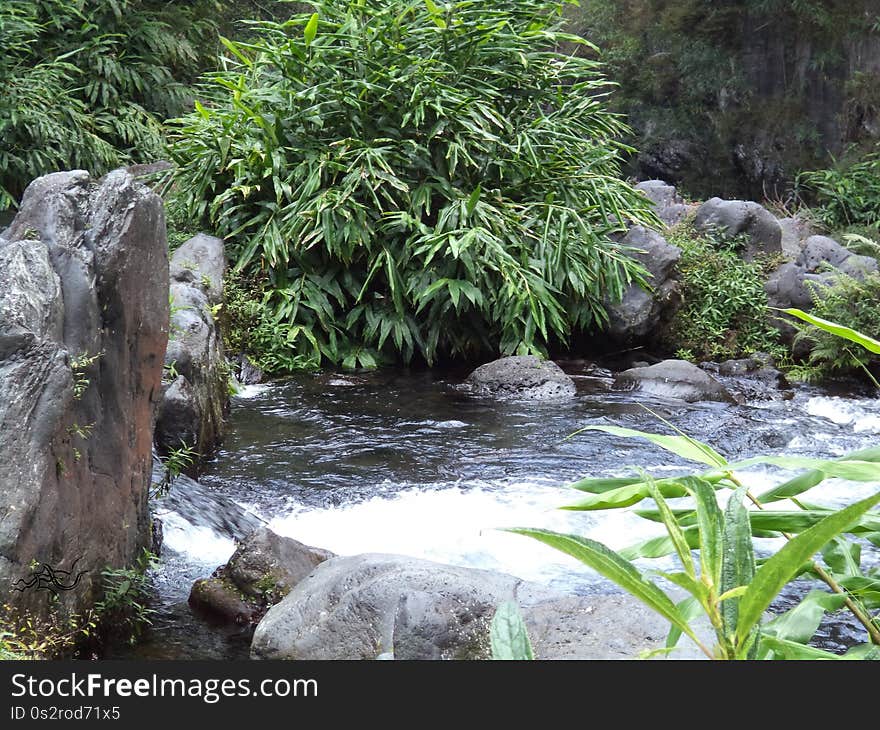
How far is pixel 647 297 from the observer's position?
891 centimetres

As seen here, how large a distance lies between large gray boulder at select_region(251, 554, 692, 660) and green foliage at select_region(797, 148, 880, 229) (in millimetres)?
10964

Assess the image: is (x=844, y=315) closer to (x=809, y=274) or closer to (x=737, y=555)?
(x=809, y=274)

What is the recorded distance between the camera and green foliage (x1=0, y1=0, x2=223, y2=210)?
36.0ft

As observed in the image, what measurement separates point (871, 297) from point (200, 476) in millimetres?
6241

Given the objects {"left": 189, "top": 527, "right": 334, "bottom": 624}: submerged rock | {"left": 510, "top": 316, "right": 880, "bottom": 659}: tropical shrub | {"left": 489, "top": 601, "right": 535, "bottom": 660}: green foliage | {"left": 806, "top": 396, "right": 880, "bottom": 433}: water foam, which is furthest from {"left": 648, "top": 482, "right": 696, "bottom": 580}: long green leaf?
{"left": 806, "top": 396, "right": 880, "bottom": 433}: water foam

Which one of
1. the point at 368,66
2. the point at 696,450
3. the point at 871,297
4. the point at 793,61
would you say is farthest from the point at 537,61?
the point at 696,450

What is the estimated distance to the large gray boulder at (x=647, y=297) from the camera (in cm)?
886

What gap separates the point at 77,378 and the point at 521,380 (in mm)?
4708

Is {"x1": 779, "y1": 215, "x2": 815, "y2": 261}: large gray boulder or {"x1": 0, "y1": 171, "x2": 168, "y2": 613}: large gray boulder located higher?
{"x1": 0, "y1": 171, "x2": 168, "y2": 613}: large gray boulder

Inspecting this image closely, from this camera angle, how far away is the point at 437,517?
15.9ft

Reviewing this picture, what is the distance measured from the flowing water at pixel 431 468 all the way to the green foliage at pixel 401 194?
638mm

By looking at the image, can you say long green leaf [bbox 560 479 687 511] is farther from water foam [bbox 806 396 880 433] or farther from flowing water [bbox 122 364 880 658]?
water foam [bbox 806 396 880 433]

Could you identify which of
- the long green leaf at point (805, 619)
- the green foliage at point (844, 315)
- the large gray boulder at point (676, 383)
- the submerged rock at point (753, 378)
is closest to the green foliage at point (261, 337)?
the large gray boulder at point (676, 383)

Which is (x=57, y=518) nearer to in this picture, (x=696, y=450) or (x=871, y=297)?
(x=696, y=450)
